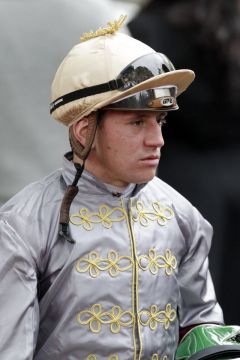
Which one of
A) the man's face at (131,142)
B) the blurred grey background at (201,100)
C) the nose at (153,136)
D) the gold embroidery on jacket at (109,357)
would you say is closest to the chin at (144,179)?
the man's face at (131,142)

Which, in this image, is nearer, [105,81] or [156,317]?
[105,81]

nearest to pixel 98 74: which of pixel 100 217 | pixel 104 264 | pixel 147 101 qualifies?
pixel 147 101

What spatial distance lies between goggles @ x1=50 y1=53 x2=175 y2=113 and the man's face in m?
0.11

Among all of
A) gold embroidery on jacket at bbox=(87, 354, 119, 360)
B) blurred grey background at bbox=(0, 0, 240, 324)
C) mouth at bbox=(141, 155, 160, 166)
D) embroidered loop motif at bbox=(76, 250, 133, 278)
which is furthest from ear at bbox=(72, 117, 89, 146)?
blurred grey background at bbox=(0, 0, 240, 324)

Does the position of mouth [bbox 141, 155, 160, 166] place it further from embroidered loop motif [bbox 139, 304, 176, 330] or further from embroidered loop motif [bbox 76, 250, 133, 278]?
embroidered loop motif [bbox 139, 304, 176, 330]

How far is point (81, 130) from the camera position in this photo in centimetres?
402

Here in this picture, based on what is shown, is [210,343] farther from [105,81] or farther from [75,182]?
[105,81]

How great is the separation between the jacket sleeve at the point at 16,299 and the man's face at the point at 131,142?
417 millimetres

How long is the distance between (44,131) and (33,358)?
2.00 metres

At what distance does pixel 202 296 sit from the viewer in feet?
14.0

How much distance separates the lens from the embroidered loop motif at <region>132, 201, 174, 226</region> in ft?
13.4

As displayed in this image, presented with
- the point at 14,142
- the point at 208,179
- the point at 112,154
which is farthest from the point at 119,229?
the point at 208,179

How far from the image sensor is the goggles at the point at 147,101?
390 centimetres

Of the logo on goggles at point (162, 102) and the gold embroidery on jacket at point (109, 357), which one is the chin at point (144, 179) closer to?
the logo on goggles at point (162, 102)
